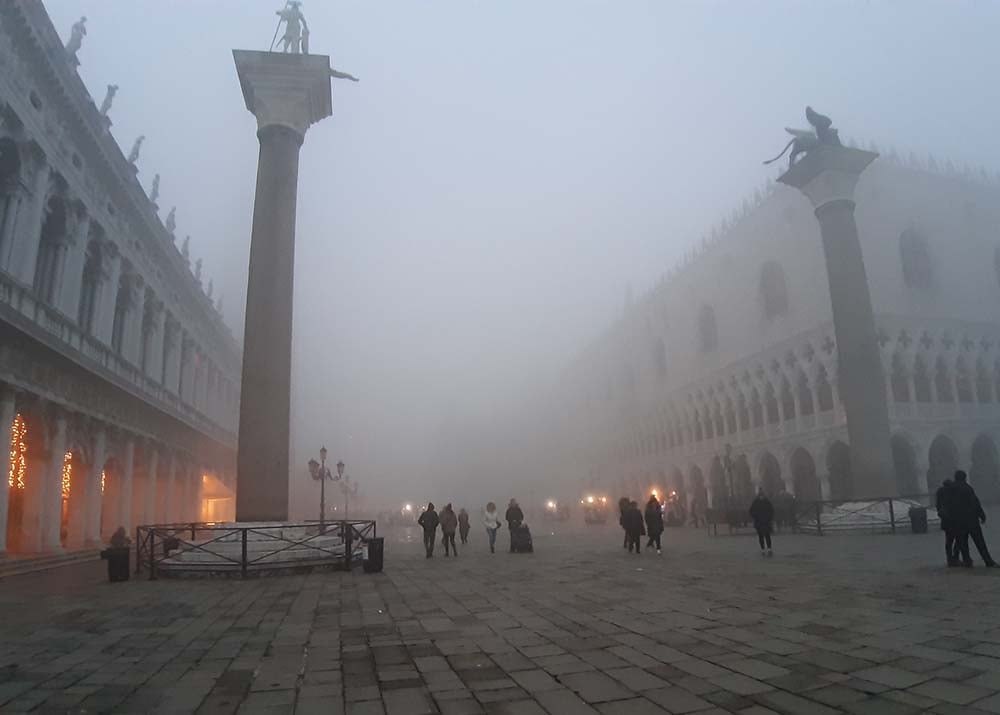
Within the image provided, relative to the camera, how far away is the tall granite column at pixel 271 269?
575 inches

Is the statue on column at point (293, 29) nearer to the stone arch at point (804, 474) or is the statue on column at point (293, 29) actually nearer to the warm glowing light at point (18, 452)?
the warm glowing light at point (18, 452)

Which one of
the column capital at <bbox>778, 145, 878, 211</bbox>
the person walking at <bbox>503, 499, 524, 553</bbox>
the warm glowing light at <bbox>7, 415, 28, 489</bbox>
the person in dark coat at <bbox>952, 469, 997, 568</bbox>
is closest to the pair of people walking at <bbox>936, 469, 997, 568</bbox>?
the person in dark coat at <bbox>952, 469, 997, 568</bbox>

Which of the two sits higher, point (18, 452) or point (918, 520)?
point (18, 452)

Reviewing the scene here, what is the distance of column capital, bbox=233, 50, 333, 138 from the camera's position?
16.3m

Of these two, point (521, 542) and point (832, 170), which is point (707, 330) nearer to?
point (832, 170)

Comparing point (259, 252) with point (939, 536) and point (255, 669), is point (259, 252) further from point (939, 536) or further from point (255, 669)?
point (939, 536)

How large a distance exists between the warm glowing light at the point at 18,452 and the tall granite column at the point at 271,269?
7286 mm

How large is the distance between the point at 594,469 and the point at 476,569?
5400cm

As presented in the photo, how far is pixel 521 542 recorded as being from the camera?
720 inches

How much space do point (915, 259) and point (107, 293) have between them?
3982 cm

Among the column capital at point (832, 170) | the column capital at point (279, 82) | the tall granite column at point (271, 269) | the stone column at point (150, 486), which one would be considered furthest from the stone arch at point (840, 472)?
the stone column at point (150, 486)

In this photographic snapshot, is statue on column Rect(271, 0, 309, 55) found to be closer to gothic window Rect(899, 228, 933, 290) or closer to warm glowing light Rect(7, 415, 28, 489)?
warm glowing light Rect(7, 415, 28, 489)

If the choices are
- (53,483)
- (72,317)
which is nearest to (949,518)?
(53,483)

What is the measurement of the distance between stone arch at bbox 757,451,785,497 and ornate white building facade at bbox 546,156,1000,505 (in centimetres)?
9
